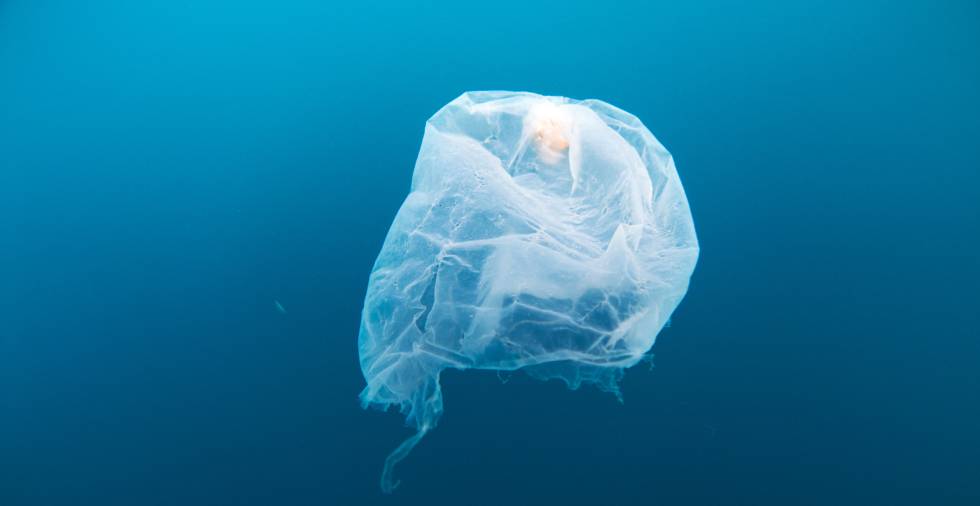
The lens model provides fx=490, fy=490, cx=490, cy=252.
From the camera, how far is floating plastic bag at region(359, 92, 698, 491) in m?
2.27

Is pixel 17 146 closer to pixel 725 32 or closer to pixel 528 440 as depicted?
pixel 528 440

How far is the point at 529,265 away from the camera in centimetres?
224

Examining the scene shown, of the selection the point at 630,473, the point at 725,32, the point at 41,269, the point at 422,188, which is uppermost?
the point at 725,32

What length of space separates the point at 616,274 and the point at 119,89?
405cm

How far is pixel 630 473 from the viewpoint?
10.3 ft

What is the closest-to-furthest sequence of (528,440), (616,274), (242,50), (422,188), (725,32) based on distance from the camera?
(616,274)
(422,188)
(528,440)
(725,32)
(242,50)

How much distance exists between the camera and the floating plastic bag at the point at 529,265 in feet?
7.43

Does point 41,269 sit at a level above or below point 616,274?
below

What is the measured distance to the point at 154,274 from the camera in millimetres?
3598

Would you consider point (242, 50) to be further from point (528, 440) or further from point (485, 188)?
point (528, 440)

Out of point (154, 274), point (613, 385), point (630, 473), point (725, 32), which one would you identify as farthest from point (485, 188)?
point (154, 274)

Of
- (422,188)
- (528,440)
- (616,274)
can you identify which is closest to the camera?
(616,274)

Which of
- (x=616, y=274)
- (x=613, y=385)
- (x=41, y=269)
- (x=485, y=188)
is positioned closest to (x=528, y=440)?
(x=613, y=385)

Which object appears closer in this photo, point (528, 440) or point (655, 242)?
point (655, 242)
